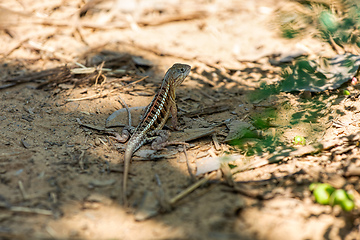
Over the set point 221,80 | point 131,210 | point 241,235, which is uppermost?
point 241,235

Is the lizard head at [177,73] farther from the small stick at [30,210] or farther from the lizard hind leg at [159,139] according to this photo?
the small stick at [30,210]

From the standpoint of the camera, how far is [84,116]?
15.5ft

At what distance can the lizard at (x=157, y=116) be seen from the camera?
13.6 ft

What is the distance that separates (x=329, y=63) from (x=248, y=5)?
3.93 m

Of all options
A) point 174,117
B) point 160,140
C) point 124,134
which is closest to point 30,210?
point 124,134

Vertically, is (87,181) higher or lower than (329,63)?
lower

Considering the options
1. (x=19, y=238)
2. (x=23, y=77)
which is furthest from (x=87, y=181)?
(x=23, y=77)

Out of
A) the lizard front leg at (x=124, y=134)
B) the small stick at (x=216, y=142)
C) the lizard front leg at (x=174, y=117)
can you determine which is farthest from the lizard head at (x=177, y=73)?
the small stick at (x=216, y=142)

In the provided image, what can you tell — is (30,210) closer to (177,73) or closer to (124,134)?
(124,134)

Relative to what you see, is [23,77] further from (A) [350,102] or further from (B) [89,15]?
(A) [350,102]

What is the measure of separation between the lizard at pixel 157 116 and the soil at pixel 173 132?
0.19 m

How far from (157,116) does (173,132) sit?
0.36 meters

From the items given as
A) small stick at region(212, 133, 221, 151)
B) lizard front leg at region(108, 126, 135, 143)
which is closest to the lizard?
lizard front leg at region(108, 126, 135, 143)

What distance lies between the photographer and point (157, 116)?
4664 millimetres
